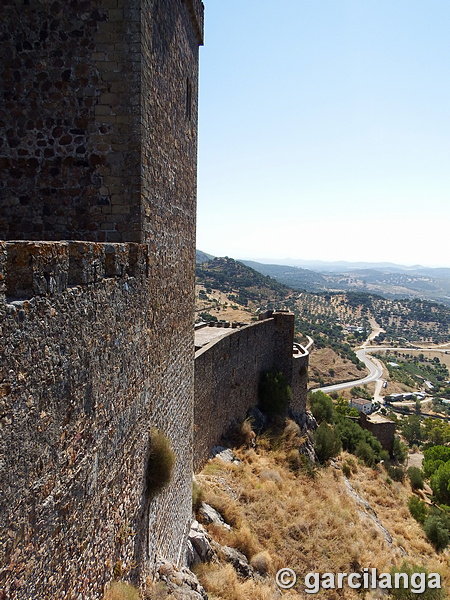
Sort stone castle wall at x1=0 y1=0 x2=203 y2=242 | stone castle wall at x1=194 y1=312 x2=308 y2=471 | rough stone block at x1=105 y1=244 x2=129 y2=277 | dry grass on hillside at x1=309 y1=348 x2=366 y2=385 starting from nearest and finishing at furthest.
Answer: rough stone block at x1=105 y1=244 x2=129 y2=277, stone castle wall at x1=0 y1=0 x2=203 y2=242, stone castle wall at x1=194 y1=312 x2=308 y2=471, dry grass on hillside at x1=309 y1=348 x2=366 y2=385

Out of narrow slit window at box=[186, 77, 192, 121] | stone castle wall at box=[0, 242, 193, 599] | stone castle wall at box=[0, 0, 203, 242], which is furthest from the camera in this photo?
narrow slit window at box=[186, 77, 192, 121]

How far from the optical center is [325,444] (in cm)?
1784

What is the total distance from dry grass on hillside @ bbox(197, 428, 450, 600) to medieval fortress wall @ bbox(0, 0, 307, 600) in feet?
6.67

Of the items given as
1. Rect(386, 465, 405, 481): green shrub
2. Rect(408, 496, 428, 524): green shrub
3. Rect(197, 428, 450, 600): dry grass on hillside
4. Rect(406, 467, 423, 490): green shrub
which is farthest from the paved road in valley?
Rect(197, 428, 450, 600): dry grass on hillside

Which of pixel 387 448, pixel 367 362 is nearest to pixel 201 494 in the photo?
pixel 387 448

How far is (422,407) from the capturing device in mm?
63594

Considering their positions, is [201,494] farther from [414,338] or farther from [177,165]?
[414,338]

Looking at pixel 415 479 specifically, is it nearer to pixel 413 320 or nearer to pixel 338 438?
pixel 338 438

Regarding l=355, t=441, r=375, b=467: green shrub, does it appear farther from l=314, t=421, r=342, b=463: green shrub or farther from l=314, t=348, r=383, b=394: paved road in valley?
l=314, t=348, r=383, b=394: paved road in valley

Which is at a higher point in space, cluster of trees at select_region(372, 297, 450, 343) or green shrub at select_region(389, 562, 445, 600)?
green shrub at select_region(389, 562, 445, 600)

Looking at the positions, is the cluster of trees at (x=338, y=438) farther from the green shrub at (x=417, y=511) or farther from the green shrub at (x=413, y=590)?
the green shrub at (x=413, y=590)

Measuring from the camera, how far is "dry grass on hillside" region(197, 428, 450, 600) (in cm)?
830

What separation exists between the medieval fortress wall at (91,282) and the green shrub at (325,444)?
39.3ft

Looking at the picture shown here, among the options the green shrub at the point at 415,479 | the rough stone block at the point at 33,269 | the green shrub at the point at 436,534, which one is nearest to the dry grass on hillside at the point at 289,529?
the green shrub at the point at 436,534
